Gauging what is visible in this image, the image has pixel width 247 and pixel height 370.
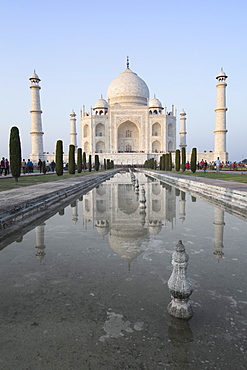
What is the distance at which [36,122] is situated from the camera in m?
40.0

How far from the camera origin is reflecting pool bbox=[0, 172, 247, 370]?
1502 millimetres

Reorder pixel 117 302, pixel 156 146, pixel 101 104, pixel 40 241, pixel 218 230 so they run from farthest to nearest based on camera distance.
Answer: pixel 101 104 → pixel 156 146 → pixel 218 230 → pixel 40 241 → pixel 117 302

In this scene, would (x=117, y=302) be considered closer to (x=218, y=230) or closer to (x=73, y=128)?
(x=218, y=230)

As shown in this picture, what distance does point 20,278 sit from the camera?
2.53m

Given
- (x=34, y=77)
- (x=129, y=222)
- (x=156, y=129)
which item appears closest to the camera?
(x=129, y=222)

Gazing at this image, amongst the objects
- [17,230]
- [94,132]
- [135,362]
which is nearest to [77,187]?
[17,230]

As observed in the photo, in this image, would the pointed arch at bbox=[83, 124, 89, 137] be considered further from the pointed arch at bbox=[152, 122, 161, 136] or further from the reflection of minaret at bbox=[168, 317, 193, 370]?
the reflection of minaret at bbox=[168, 317, 193, 370]

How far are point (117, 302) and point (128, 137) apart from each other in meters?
53.5

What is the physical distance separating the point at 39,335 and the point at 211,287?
4.51ft

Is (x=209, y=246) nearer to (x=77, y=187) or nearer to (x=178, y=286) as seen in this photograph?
(x=178, y=286)

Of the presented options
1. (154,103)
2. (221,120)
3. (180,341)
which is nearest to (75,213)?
(180,341)

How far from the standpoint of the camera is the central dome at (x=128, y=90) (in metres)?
52.7

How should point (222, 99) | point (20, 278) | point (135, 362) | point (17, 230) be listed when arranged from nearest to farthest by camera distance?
point (135, 362) < point (20, 278) < point (17, 230) < point (222, 99)

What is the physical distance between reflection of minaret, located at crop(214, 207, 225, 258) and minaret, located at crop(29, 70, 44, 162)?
37.8 metres
